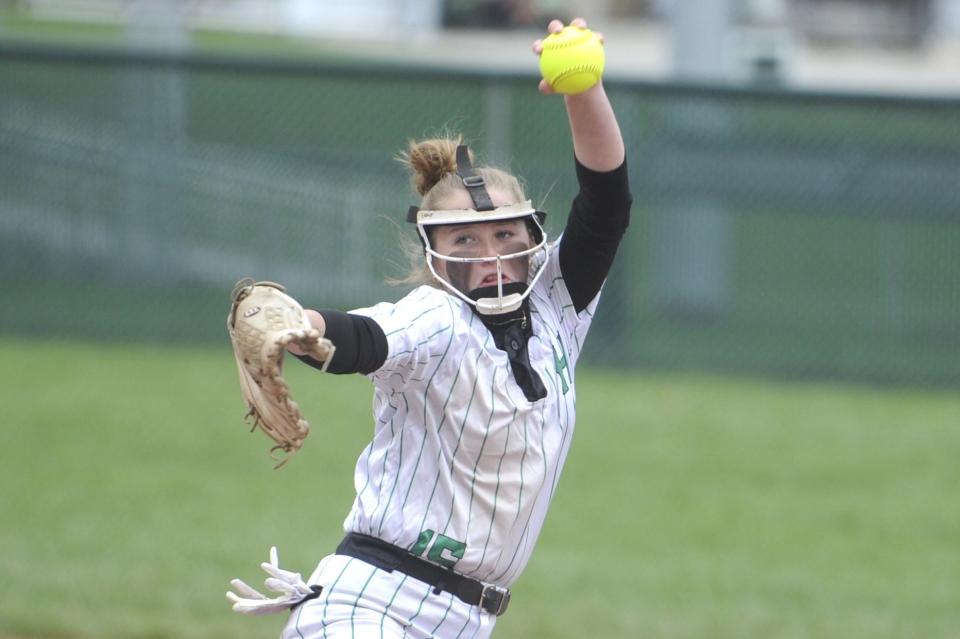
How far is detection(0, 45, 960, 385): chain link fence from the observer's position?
1057cm

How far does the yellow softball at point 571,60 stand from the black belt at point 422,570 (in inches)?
39.3

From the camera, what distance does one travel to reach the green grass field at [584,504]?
582 centimetres

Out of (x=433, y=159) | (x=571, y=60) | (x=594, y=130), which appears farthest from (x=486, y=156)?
(x=571, y=60)

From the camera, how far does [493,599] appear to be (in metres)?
3.09

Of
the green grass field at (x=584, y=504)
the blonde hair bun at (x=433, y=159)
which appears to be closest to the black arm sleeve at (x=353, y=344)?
the blonde hair bun at (x=433, y=159)

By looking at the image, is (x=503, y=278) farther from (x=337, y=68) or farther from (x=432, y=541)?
(x=337, y=68)

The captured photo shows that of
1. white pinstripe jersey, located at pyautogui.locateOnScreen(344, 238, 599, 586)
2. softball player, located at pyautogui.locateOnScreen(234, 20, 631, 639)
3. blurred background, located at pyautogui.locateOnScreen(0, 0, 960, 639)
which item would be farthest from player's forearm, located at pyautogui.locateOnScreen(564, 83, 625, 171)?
blurred background, located at pyautogui.locateOnScreen(0, 0, 960, 639)

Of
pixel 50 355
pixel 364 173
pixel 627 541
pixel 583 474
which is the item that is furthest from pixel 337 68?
pixel 627 541

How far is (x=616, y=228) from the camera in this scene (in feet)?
10.6

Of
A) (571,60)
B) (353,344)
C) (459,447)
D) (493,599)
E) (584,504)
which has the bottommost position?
(584,504)

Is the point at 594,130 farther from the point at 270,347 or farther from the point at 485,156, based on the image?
the point at 485,156

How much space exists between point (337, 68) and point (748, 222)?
10.5ft

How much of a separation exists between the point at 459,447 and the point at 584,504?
189 inches

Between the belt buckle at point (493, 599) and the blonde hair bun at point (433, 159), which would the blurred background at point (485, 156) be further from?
the belt buckle at point (493, 599)
